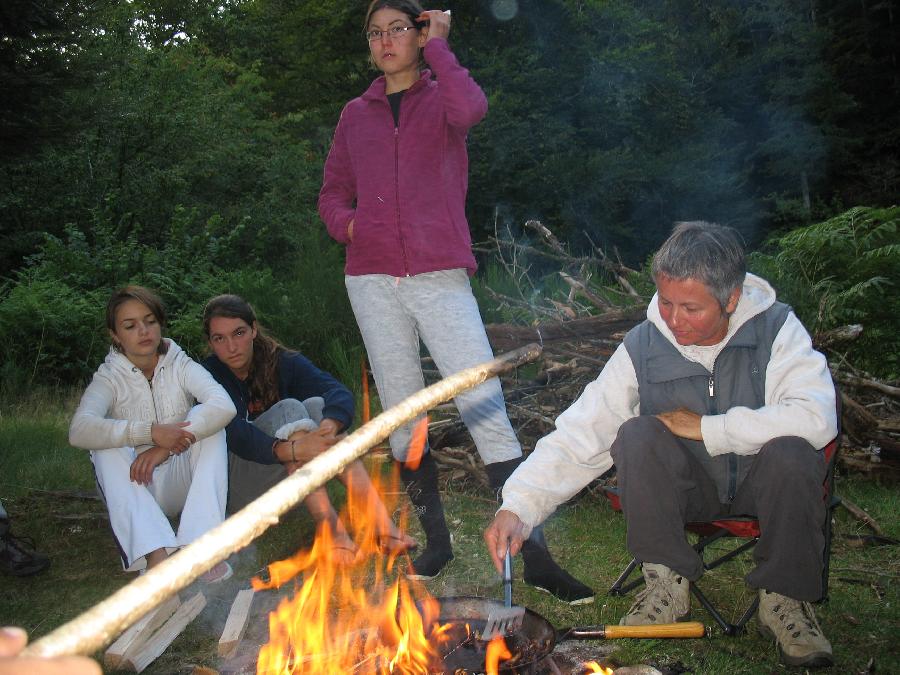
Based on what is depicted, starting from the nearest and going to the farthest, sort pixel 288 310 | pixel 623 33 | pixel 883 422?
pixel 883 422 → pixel 288 310 → pixel 623 33

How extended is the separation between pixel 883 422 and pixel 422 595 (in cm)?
275

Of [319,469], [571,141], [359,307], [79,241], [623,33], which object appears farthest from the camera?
[623,33]

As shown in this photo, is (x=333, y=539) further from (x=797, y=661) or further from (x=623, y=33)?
(x=623, y=33)

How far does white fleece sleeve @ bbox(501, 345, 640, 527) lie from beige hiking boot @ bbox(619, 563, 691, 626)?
0.49m

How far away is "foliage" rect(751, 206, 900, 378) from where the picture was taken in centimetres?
561

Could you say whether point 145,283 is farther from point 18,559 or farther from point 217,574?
point 217,574

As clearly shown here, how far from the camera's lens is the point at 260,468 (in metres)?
4.33

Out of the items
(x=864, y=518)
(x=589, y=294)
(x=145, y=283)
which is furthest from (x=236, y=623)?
(x=145, y=283)

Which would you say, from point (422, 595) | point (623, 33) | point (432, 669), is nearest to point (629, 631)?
point (432, 669)

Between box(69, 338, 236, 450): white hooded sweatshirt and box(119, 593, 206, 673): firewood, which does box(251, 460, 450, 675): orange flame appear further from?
box(69, 338, 236, 450): white hooded sweatshirt

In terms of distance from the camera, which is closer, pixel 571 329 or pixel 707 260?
pixel 707 260

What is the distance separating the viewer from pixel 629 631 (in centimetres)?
272

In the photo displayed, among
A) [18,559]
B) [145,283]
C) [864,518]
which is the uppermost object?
[145,283]

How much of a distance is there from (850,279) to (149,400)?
4698 millimetres
